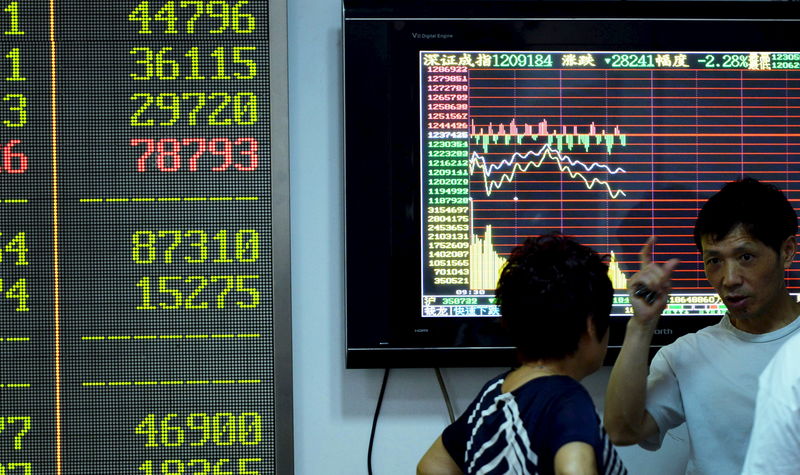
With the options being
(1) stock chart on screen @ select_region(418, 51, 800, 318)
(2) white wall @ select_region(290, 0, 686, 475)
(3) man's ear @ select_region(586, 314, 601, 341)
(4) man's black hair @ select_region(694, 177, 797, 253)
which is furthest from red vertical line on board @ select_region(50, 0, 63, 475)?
(4) man's black hair @ select_region(694, 177, 797, 253)

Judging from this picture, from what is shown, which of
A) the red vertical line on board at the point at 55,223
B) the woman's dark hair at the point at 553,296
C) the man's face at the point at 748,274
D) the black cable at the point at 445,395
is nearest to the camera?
the woman's dark hair at the point at 553,296

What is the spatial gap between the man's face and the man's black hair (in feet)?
0.05

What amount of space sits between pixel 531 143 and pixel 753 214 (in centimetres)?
61

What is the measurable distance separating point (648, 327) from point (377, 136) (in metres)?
0.84

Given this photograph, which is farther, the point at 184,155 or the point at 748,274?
the point at 184,155

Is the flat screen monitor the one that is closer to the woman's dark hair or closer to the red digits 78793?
the red digits 78793

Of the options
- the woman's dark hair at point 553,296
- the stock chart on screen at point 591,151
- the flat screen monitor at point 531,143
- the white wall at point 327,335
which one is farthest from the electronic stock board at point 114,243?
the woman's dark hair at point 553,296

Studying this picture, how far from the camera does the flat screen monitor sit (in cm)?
214

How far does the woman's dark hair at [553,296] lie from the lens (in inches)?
50.6

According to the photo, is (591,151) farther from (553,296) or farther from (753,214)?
(553,296)

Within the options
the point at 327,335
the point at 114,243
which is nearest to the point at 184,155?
the point at 114,243

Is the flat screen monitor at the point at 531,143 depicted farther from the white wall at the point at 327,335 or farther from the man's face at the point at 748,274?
the man's face at the point at 748,274

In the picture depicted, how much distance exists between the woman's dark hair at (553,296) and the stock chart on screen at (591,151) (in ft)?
2.68

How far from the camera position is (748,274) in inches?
68.2
